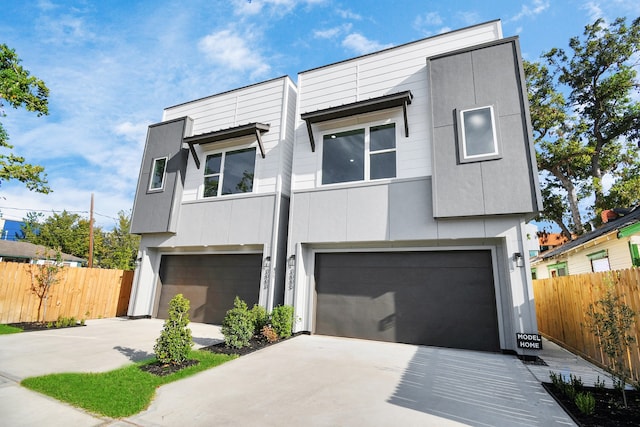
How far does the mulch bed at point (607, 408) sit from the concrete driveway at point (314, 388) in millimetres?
132

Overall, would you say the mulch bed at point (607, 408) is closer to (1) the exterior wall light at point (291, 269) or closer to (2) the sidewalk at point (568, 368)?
(2) the sidewalk at point (568, 368)

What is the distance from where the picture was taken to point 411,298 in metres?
7.43

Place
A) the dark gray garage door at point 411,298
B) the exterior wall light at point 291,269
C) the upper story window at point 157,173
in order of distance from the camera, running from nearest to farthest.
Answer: the dark gray garage door at point 411,298, the exterior wall light at point 291,269, the upper story window at point 157,173

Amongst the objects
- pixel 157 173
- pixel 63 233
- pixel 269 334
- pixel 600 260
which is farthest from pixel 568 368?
pixel 63 233

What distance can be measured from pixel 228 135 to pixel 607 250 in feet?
42.1

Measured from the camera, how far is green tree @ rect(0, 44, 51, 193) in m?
11.6

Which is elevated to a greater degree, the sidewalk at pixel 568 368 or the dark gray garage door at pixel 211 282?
the dark gray garage door at pixel 211 282

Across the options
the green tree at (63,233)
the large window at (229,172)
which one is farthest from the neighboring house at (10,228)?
the large window at (229,172)

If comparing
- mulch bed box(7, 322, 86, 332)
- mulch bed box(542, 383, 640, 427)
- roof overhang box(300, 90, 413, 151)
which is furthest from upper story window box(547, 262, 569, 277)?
mulch bed box(7, 322, 86, 332)

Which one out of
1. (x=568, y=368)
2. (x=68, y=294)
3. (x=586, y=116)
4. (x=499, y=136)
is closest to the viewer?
(x=568, y=368)

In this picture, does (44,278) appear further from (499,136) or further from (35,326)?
(499,136)

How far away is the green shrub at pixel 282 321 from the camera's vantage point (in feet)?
24.2

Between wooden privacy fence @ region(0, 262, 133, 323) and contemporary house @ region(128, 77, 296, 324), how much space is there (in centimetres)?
155

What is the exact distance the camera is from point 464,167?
6.94m
